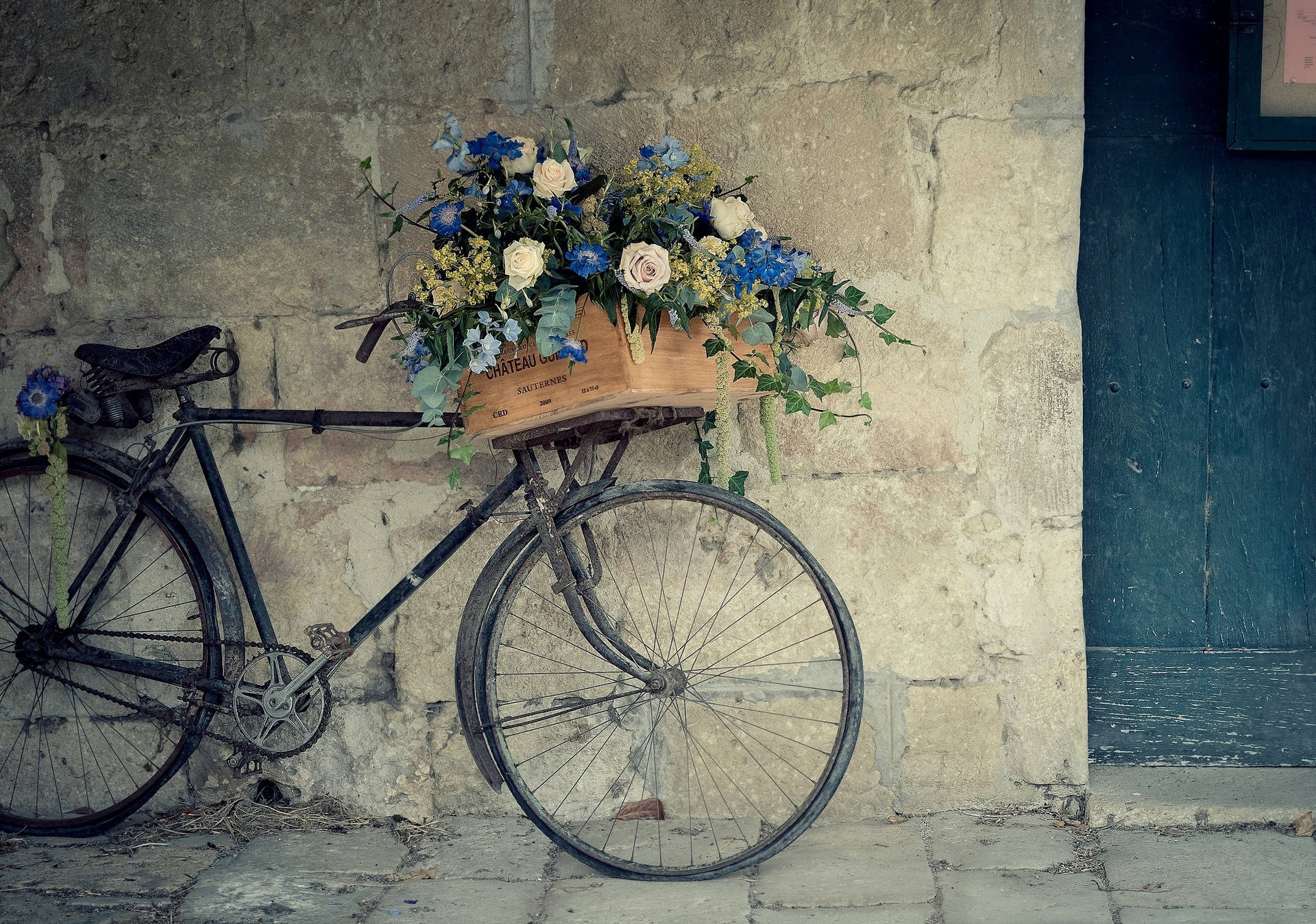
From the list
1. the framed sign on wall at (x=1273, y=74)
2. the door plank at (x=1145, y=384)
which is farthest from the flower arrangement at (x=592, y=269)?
the framed sign on wall at (x=1273, y=74)

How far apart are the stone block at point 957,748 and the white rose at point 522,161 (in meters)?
1.69

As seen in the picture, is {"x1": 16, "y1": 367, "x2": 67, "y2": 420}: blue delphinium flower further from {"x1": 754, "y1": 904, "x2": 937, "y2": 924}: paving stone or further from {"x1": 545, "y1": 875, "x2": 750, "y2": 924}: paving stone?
{"x1": 754, "y1": 904, "x2": 937, "y2": 924}: paving stone

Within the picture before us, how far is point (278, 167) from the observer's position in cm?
314

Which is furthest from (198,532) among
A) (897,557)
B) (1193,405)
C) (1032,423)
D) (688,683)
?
(1193,405)

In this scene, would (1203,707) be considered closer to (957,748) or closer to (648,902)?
(957,748)

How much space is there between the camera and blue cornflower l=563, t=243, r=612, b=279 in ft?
7.98

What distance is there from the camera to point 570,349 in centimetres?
244

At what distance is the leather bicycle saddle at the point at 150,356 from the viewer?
286cm

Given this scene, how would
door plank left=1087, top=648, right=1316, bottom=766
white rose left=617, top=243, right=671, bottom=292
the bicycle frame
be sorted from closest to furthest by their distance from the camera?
1. white rose left=617, top=243, right=671, bottom=292
2. the bicycle frame
3. door plank left=1087, top=648, right=1316, bottom=766

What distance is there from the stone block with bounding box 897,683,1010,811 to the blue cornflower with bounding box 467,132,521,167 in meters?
1.74

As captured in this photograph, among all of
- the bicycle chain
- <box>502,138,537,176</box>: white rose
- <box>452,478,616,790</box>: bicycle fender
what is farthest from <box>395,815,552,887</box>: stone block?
<box>502,138,537,176</box>: white rose

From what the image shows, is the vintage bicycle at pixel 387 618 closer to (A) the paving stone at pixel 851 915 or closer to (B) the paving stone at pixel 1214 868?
(A) the paving stone at pixel 851 915

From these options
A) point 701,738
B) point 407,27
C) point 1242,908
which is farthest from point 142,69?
point 1242,908

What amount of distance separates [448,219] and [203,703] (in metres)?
1.45
